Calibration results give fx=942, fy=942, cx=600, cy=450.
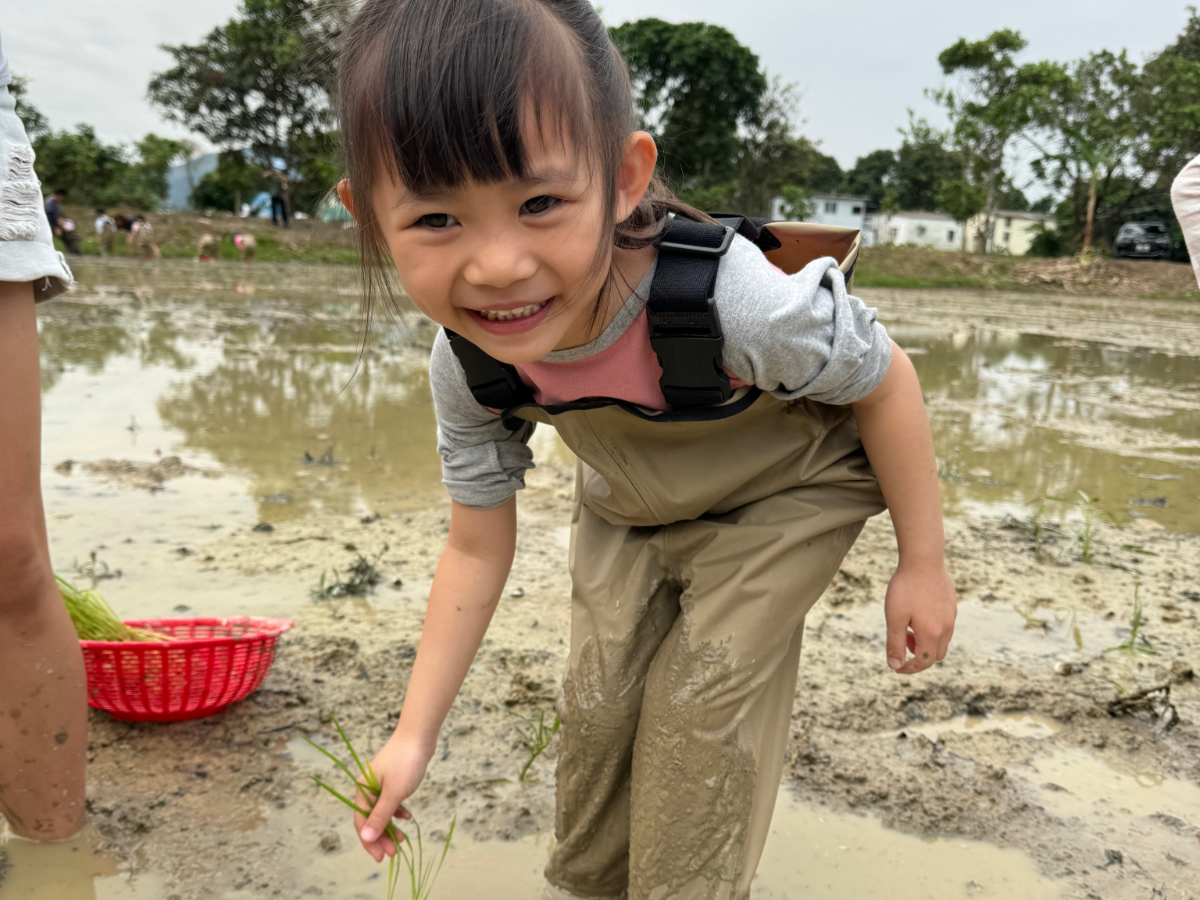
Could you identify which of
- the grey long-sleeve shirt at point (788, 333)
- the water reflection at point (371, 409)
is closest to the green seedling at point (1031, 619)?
the water reflection at point (371, 409)

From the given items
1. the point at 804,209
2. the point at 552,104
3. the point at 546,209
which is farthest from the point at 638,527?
the point at 804,209

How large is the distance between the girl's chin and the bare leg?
817mm

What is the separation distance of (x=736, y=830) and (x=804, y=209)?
3937 cm

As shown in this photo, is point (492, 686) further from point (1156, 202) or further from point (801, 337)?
point (1156, 202)

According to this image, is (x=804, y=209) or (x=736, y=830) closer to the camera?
(x=736, y=830)

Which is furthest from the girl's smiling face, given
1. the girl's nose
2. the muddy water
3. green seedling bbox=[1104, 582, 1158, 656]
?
green seedling bbox=[1104, 582, 1158, 656]

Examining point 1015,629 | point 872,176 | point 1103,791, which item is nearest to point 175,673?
point 1103,791

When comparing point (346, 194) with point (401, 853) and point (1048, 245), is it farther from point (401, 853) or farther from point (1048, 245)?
point (1048, 245)

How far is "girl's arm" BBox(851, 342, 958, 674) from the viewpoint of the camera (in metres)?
1.46

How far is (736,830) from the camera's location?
1449 mm

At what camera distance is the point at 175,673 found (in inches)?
79.1

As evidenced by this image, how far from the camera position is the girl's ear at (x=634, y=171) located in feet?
4.40

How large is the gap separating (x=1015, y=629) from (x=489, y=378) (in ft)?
6.31

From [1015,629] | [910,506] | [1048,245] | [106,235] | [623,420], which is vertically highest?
[1048,245]
